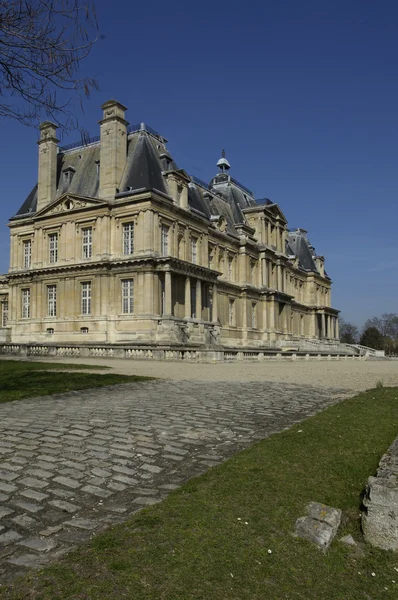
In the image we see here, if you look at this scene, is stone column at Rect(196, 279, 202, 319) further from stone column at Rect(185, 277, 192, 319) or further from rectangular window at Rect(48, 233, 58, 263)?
rectangular window at Rect(48, 233, 58, 263)

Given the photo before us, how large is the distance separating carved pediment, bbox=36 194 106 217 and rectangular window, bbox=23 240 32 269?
3.51 m

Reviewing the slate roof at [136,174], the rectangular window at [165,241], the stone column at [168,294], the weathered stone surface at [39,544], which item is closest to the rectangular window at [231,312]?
the slate roof at [136,174]

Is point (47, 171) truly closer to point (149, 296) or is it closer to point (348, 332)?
point (149, 296)

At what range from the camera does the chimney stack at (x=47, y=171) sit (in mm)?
45344

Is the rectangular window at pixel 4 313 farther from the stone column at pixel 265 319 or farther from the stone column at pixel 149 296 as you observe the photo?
the stone column at pixel 265 319

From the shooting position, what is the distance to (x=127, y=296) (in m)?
40.3

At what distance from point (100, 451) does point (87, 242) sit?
38.2 m

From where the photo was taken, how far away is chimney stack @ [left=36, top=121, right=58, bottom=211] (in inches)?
1785

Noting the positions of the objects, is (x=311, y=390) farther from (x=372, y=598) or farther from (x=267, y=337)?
(x=267, y=337)

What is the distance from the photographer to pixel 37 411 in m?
8.66

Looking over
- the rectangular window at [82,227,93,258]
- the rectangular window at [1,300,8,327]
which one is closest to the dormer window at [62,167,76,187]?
the rectangular window at [82,227,93,258]

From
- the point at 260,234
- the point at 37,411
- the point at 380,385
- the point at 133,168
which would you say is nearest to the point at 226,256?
the point at 260,234

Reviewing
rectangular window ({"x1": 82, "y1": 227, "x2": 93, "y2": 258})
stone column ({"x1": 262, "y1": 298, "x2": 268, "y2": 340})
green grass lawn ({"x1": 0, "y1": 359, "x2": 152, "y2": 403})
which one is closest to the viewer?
green grass lawn ({"x1": 0, "y1": 359, "x2": 152, "y2": 403})

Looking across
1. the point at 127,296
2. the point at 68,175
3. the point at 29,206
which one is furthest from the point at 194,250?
the point at 29,206
